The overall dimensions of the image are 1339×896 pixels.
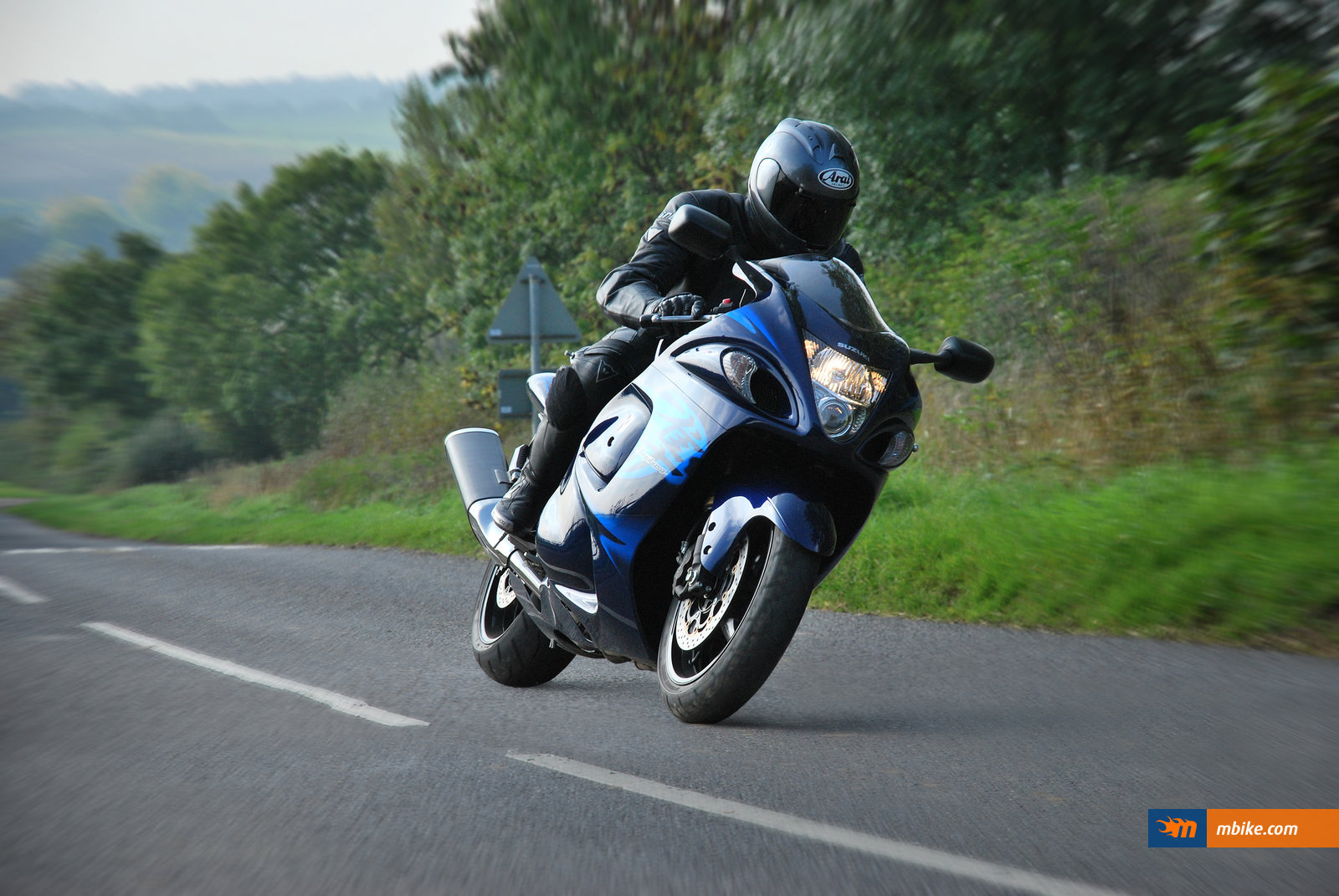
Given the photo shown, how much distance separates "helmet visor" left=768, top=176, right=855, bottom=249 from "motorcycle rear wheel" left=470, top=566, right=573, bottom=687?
1932 millimetres

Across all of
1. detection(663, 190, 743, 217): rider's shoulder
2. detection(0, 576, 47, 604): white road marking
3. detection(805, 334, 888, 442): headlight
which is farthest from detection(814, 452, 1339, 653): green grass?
detection(0, 576, 47, 604): white road marking

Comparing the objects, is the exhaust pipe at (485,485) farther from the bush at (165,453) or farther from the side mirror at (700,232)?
the bush at (165,453)

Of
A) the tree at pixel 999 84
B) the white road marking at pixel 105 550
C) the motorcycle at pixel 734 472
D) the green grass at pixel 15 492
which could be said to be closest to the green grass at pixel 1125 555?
the motorcycle at pixel 734 472

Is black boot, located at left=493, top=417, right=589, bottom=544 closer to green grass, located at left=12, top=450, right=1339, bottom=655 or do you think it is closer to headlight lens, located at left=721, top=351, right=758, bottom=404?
headlight lens, located at left=721, top=351, right=758, bottom=404

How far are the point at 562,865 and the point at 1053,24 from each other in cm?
1282

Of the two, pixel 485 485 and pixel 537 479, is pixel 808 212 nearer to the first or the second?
pixel 537 479

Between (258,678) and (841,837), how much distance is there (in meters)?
3.25

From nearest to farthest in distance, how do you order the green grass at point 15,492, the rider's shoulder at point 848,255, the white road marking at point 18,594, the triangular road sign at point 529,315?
the rider's shoulder at point 848,255 < the white road marking at point 18,594 < the triangular road sign at point 529,315 < the green grass at point 15,492

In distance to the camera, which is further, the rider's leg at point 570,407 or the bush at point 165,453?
the bush at point 165,453

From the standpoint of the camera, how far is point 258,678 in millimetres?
5121

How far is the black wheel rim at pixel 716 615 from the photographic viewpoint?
143 inches

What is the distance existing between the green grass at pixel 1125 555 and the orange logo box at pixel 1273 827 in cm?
231

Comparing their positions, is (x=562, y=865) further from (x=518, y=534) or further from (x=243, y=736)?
(x=518, y=534)

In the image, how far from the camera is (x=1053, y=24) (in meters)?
13.1
